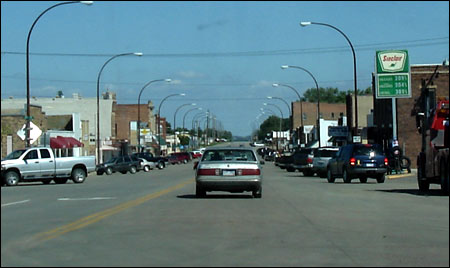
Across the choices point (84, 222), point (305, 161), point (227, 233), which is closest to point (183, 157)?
point (305, 161)

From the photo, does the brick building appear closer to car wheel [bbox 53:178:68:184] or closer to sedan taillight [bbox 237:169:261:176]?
car wheel [bbox 53:178:68:184]

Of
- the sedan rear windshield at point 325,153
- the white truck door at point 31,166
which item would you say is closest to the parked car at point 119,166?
the sedan rear windshield at point 325,153

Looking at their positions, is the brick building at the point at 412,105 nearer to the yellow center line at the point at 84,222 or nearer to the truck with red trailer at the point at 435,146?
the truck with red trailer at the point at 435,146

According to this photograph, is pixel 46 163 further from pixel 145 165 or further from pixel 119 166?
pixel 145 165

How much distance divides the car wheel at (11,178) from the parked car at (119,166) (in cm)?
2348

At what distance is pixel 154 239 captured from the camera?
12344 mm

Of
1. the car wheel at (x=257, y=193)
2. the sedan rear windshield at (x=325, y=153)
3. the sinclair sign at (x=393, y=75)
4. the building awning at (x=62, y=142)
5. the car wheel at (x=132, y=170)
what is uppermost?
the sinclair sign at (x=393, y=75)

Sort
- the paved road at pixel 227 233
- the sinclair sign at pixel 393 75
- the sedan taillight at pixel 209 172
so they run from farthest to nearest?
the sinclair sign at pixel 393 75 → the sedan taillight at pixel 209 172 → the paved road at pixel 227 233

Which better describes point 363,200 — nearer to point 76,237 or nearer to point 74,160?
point 76,237

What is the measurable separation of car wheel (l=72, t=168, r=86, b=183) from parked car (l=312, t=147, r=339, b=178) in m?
14.1

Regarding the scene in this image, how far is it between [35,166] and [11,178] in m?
1.32

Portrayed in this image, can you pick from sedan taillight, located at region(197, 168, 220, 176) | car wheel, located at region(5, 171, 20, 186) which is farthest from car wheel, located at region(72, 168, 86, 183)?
sedan taillight, located at region(197, 168, 220, 176)

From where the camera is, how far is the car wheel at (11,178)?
3550 centimetres

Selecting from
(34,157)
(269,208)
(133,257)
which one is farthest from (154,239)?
(34,157)
